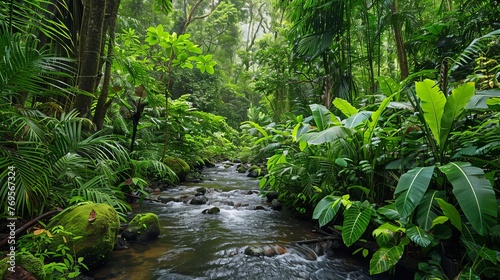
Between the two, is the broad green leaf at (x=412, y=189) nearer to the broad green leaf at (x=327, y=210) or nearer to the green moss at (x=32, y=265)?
the broad green leaf at (x=327, y=210)

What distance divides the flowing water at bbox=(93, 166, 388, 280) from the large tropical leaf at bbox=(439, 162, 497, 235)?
1.31 m

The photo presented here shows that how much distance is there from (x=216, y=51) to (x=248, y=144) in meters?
9.60

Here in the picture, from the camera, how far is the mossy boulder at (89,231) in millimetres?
2260

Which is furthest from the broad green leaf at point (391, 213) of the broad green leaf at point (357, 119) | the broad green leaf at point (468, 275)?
the broad green leaf at point (357, 119)

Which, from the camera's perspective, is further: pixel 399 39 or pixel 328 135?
pixel 399 39

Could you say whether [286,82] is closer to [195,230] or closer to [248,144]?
[195,230]

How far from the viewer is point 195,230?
12.2 ft

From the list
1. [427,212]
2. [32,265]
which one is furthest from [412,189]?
[32,265]

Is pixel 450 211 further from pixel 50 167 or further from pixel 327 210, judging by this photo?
pixel 50 167

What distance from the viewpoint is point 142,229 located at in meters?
3.20

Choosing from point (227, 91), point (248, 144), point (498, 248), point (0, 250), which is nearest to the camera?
point (498, 248)

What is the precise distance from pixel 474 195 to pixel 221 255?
239 cm

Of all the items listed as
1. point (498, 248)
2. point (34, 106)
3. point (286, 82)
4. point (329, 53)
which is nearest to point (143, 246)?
point (34, 106)

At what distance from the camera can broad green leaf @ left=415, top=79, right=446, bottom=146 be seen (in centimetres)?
214
